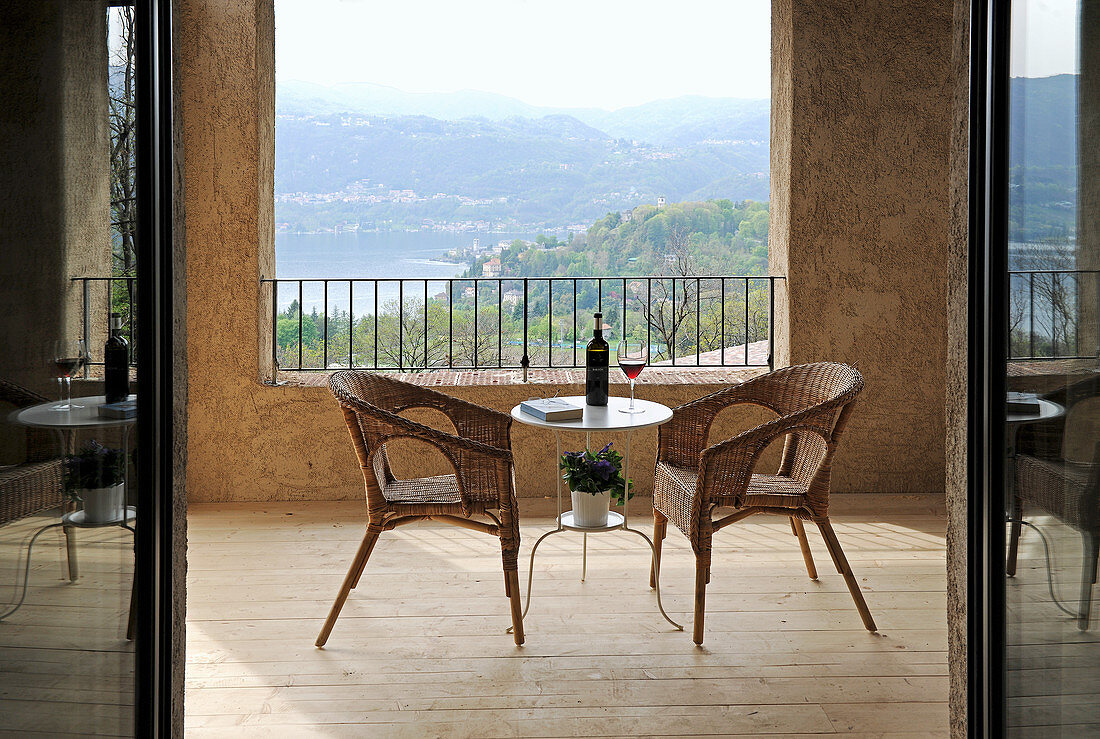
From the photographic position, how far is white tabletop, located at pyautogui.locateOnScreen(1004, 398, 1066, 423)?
131 centimetres

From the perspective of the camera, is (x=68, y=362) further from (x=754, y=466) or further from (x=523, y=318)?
(x=523, y=318)

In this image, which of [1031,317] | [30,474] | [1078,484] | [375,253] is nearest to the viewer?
[30,474]

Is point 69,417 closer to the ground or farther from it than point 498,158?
closer to the ground

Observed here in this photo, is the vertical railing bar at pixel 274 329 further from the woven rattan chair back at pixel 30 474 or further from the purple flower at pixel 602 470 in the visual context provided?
the woven rattan chair back at pixel 30 474

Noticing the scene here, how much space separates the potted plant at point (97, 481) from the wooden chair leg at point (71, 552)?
4cm

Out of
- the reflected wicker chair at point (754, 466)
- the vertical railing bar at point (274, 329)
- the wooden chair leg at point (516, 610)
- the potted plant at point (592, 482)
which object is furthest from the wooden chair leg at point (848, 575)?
the vertical railing bar at point (274, 329)

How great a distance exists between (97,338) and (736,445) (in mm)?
1956

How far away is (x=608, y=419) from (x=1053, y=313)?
1.77 metres

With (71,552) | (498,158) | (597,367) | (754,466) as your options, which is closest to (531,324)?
(498,158)

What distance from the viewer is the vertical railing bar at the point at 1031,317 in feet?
4.45

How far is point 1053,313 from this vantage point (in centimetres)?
132

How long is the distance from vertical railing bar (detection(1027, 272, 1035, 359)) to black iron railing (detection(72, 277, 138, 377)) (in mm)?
1390

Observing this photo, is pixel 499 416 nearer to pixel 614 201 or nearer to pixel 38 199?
pixel 38 199

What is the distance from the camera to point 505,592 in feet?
10.5
